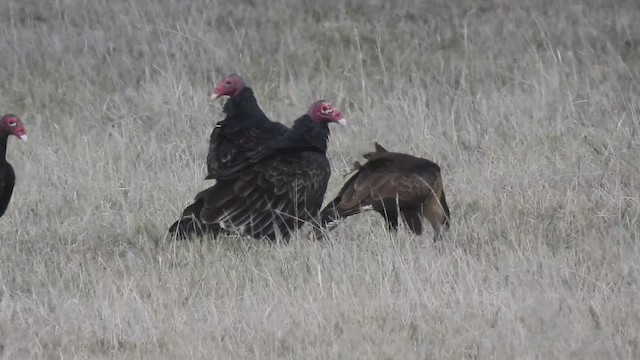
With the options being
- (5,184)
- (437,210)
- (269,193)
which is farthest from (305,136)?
(5,184)

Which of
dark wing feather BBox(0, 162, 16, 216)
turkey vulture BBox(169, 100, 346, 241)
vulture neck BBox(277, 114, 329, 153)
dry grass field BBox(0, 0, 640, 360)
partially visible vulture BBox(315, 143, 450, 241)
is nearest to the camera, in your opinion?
dry grass field BBox(0, 0, 640, 360)

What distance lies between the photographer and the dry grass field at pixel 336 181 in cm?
452

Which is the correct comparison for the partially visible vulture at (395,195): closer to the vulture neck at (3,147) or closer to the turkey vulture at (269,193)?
the turkey vulture at (269,193)

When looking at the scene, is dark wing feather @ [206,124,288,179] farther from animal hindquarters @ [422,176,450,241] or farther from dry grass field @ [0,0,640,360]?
animal hindquarters @ [422,176,450,241]

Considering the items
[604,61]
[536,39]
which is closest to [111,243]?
[604,61]

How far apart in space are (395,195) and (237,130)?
1363 mm

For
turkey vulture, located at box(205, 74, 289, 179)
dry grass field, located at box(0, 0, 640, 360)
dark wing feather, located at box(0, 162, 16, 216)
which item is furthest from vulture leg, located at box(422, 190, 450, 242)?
dark wing feather, located at box(0, 162, 16, 216)

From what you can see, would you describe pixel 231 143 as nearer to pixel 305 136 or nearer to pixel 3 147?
pixel 305 136

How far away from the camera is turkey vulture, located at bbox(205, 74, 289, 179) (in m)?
6.76

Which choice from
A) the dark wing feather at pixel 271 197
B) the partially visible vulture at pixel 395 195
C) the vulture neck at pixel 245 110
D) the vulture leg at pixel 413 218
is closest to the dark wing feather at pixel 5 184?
the dark wing feather at pixel 271 197

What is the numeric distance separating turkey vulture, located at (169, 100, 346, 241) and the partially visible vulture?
21cm

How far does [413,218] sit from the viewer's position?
605 cm

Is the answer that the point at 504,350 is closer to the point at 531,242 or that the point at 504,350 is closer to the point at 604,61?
the point at 531,242

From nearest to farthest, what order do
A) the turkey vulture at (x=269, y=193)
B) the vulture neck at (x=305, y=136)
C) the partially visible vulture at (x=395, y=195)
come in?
the partially visible vulture at (x=395, y=195), the turkey vulture at (x=269, y=193), the vulture neck at (x=305, y=136)
